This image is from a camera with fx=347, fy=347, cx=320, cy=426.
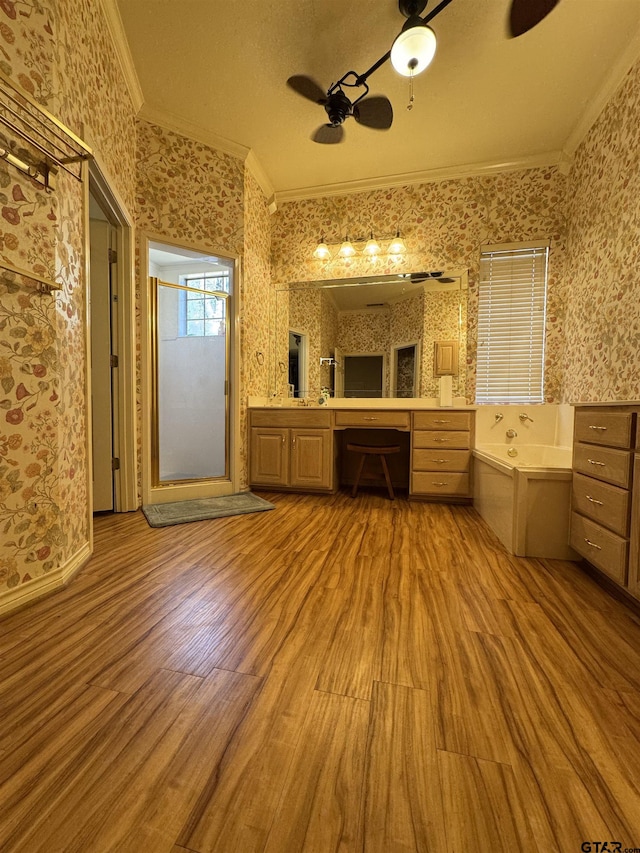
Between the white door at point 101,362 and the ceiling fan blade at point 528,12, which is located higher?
the ceiling fan blade at point 528,12

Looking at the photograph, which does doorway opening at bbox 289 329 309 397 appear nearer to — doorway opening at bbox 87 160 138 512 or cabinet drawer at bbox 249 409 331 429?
cabinet drawer at bbox 249 409 331 429

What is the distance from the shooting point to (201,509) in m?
2.65

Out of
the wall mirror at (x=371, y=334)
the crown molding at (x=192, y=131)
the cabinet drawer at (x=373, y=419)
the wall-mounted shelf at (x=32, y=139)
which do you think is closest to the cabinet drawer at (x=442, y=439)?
the cabinet drawer at (x=373, y=419)

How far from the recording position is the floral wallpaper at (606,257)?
Result: 205 centimetres

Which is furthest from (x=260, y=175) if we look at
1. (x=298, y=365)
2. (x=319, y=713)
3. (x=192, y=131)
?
(x=319, y=713)

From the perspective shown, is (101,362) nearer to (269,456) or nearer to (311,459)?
(269,456)

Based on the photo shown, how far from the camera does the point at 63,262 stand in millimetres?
1514

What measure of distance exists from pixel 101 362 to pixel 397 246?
2.77m

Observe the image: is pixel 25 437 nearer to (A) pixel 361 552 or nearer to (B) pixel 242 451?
(A) pixel 361 552

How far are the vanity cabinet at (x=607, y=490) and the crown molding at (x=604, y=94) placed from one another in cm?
218

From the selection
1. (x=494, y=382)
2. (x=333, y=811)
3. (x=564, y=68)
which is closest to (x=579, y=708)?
(x=333, y=811)

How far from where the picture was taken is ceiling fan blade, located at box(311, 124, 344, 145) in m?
2.29

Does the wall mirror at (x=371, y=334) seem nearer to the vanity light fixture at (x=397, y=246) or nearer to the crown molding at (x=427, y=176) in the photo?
the vanity light fixture at (x=397, y=246)

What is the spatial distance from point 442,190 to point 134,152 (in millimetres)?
2591
